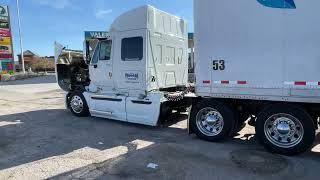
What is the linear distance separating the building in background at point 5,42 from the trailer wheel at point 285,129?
43.1 m

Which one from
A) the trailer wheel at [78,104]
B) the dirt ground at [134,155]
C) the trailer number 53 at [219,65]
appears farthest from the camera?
the trailer wheel at [78,104]

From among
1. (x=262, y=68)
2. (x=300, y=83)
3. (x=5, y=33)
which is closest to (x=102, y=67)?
(x=262, y=68)

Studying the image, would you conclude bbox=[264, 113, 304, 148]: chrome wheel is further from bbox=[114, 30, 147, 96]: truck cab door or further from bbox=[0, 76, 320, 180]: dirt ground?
bbox=[114, 30, 147, 96]: truck cab door

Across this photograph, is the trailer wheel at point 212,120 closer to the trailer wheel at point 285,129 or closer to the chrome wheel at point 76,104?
the trailer wheel at point 285,129

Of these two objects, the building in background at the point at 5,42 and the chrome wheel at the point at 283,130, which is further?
the building in background at the point at 5,42

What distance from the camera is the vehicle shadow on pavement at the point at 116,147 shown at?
585 centimetres

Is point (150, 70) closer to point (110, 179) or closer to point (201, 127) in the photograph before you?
point (201, 127)

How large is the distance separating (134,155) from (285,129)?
302 centimetres

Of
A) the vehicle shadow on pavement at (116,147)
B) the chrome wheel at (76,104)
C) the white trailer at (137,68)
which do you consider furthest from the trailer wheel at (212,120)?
the chrome wheel at (76,104)

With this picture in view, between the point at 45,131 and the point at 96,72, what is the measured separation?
242cm

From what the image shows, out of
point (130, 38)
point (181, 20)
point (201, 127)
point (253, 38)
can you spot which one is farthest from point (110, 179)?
point (181, 20)

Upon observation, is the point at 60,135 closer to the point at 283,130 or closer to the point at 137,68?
the point at 137,68

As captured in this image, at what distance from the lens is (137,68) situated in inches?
362

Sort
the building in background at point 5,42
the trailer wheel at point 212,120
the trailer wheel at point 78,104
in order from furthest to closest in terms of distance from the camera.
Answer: the building in background at point 5,42, the trailer wheel at point 78,104, the trailer wheel at point 212,120
